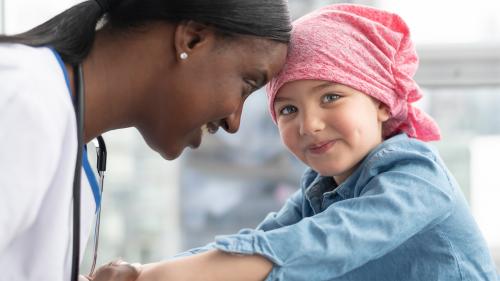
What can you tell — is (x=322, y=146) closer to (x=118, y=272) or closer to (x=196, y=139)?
(x=196, y=139)

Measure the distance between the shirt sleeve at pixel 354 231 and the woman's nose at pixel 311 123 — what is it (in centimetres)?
15

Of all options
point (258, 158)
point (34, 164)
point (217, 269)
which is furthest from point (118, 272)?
point (258, 158)

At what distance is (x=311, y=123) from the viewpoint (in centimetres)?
124

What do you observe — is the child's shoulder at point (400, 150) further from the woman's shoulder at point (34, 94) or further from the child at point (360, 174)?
the woman's shoulder at point (34, 94)

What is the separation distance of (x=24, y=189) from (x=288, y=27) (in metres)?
0.57

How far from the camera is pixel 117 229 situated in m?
2.57

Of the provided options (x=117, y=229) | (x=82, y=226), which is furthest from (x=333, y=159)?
(x=117, y=229)

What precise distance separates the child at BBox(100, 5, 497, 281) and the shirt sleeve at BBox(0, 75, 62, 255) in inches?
11.4

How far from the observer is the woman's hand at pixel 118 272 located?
3.72ft

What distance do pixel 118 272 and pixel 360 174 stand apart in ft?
1.62

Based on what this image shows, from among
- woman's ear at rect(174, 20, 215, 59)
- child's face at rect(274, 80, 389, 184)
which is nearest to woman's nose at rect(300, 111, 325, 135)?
child's face at rect(274, 80, 389, 184)

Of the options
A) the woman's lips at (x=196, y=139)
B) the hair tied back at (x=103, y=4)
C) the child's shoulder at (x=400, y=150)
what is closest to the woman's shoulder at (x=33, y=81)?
the hair tied back at (x=103, y=4)

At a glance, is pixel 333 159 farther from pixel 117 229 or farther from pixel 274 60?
pixel 117 229

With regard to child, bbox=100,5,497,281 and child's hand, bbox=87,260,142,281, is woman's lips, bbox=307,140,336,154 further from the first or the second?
child's hand, bbox=87,260,142,281
